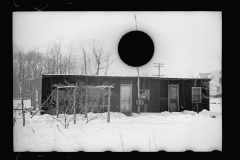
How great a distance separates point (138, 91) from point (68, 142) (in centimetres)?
758

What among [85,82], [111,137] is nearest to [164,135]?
[111,137]

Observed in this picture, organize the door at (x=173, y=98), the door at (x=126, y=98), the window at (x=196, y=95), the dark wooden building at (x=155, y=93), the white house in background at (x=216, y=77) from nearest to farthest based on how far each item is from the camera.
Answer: the white house in background at (x=216, y=77) < the dark wooden building at (x=155, y=93) < the door at (x=126, y=98) < the door at (x=173, y=98) < the window at (x=196, y=95)

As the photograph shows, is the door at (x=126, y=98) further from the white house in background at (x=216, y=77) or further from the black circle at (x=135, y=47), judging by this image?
the black circle at (x=135, y=47)

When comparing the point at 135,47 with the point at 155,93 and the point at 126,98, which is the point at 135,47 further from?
the point at 155,93

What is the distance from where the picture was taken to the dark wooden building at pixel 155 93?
11133 mm

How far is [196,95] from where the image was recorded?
41.5 feet

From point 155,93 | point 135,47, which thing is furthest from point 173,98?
point 135,47

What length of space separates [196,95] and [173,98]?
1474 mm

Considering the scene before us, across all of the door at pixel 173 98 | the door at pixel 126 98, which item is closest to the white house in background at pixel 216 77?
the door at pixel 173 98

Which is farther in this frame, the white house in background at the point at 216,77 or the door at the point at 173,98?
the door at the point at 173,98

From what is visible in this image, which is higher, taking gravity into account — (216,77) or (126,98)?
(216,77)

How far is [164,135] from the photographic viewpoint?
5.12 metres

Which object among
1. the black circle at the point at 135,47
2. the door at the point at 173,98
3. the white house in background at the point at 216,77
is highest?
the black circle at the point at 135,47

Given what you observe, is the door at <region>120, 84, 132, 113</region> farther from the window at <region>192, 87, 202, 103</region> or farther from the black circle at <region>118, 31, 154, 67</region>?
the black circle at <region>118, 31, 154, 67</region>
